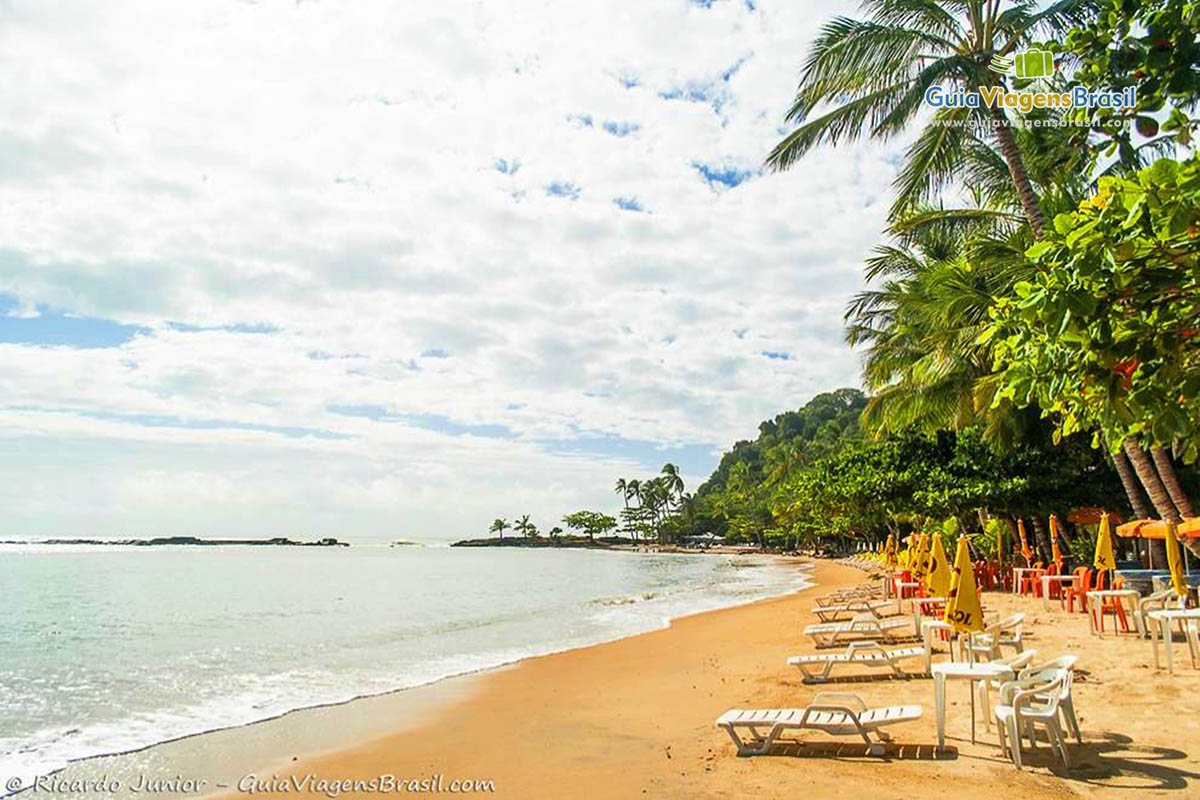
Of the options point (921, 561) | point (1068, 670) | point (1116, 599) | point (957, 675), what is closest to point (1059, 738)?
point (1068, 670)

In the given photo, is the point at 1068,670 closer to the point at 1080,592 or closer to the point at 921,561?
the point at 1080,592

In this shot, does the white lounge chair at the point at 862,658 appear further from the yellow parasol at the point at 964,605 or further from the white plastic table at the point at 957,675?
the white plastic table at the point at 957,675

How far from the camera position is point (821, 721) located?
6.36 metres

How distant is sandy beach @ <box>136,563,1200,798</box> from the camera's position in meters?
5.62

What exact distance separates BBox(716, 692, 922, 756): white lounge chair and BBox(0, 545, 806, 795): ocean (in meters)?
6.83

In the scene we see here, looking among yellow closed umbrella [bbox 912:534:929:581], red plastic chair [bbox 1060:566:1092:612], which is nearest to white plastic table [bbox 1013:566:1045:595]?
yellow closed umbrella [bbox 912:534:929:581]

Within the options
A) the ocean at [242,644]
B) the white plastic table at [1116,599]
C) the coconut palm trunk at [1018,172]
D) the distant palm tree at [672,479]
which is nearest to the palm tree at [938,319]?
the coconut palm trunk at [1018,172]

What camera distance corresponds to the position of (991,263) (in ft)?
49.2

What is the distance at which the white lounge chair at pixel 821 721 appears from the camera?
6.25m

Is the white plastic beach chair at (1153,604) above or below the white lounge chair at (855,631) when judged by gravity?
above

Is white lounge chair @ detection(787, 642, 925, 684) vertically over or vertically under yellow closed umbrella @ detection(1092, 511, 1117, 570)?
under

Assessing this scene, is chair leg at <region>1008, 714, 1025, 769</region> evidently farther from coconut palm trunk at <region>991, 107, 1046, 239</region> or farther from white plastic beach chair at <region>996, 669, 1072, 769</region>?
coconut palm trunk at <region>991, 107, 1046, 239</region>

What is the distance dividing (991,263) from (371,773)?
1385 centimetres

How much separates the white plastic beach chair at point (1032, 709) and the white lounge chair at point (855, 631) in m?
5.84
